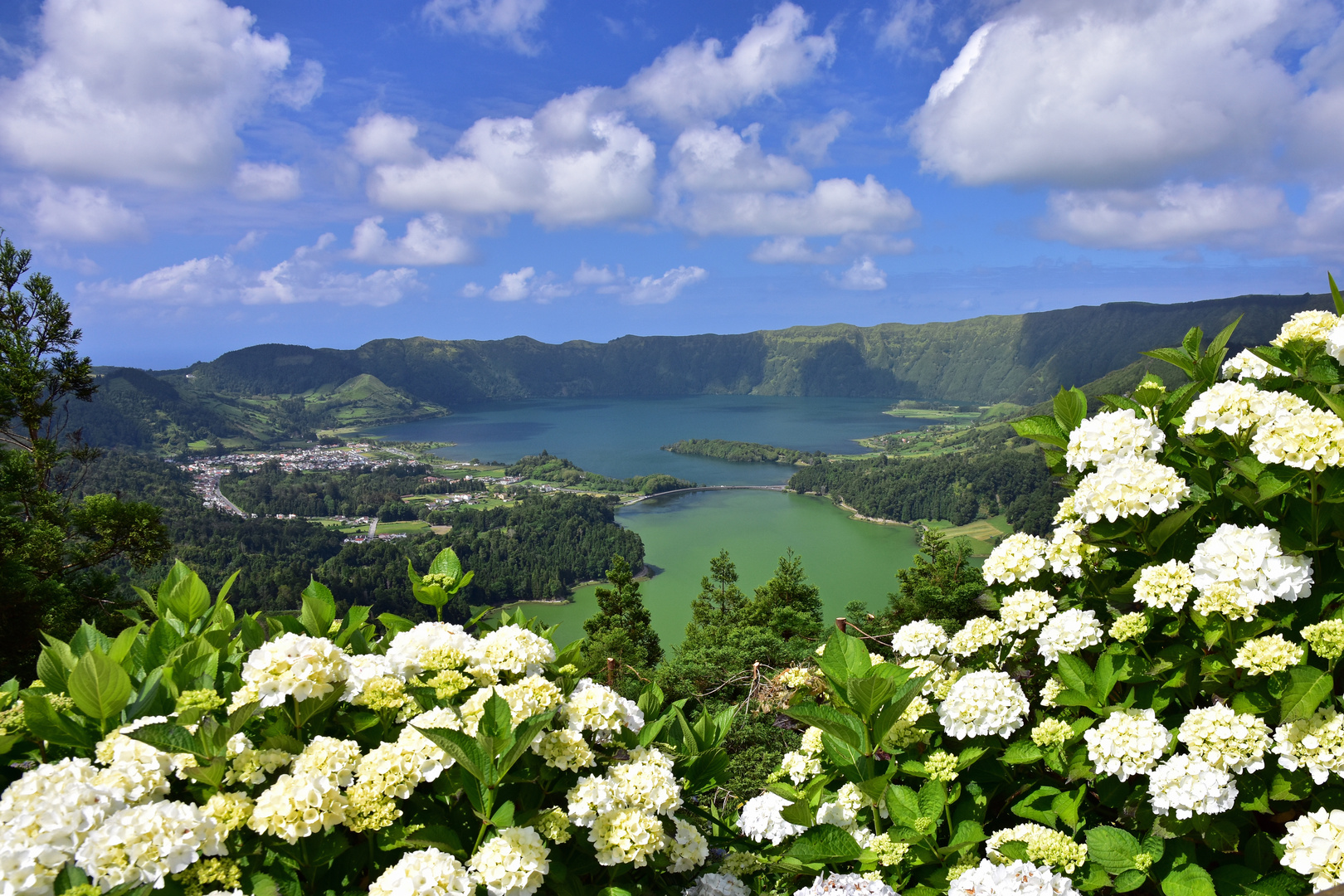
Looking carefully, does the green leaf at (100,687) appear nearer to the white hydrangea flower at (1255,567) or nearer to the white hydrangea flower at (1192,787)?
the white hydrangea flower at (1192,787)

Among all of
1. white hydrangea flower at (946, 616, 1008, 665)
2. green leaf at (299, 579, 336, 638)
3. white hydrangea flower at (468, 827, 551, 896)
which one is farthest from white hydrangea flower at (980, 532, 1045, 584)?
green leaf at (299, 579, 336, 638)

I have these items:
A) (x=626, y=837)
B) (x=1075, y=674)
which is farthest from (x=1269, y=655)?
(x=626, y=837)

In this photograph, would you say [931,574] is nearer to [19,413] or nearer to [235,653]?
[235,653]

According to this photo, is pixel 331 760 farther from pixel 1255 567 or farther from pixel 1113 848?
pixel 1255 567

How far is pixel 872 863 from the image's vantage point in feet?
6.80

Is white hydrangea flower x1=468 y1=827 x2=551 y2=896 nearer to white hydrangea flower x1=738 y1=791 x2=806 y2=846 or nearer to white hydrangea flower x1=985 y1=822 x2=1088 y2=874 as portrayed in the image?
white hydrangea flower x1=738 y1=791 x2=806 y2=846

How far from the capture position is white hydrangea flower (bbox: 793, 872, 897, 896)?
1.84 m

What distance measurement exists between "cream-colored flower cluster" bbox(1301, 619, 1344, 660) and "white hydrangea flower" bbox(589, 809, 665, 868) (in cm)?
173

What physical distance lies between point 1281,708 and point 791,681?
5.93 ft

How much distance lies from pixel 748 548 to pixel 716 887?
251ft

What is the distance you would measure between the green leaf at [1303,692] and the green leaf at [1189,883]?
1.49 ft

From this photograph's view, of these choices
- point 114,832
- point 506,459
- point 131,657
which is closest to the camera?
point 114,832

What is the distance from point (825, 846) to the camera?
81.6 inches

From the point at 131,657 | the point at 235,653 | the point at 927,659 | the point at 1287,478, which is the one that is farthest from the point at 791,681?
the point at 131,657
